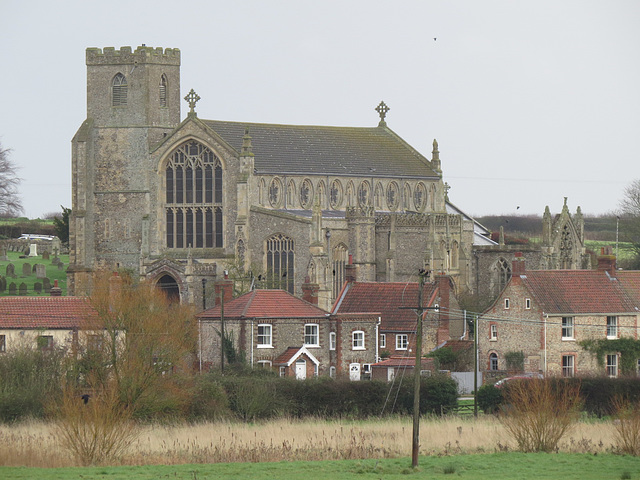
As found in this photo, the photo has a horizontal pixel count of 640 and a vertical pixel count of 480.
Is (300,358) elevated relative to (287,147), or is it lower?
lower

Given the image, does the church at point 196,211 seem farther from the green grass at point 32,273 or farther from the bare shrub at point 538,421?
the bare shrub at point 538,421

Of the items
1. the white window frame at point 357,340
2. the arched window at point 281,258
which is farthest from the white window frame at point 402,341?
the arched window at point 281,258

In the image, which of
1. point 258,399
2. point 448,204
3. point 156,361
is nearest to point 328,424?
point 258,399

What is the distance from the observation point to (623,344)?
6612 cm

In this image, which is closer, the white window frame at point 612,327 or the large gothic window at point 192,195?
the white window frame at point 612,327

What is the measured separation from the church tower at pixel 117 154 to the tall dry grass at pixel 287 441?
3535cm

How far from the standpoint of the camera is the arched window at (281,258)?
84.9 m

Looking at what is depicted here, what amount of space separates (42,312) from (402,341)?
15.6m

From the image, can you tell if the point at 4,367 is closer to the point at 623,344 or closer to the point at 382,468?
the point at 382,468

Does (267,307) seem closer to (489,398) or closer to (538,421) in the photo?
(489,398)

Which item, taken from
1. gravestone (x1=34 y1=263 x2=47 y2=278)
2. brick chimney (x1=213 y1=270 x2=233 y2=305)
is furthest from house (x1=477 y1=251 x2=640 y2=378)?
gravestone (x1=34 y1=263 x2=47 y2=278)

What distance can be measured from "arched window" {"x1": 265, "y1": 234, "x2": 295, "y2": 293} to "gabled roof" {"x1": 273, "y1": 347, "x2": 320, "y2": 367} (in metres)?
20.1

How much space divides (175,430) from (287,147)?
44.2 m

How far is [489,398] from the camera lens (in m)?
58.2
